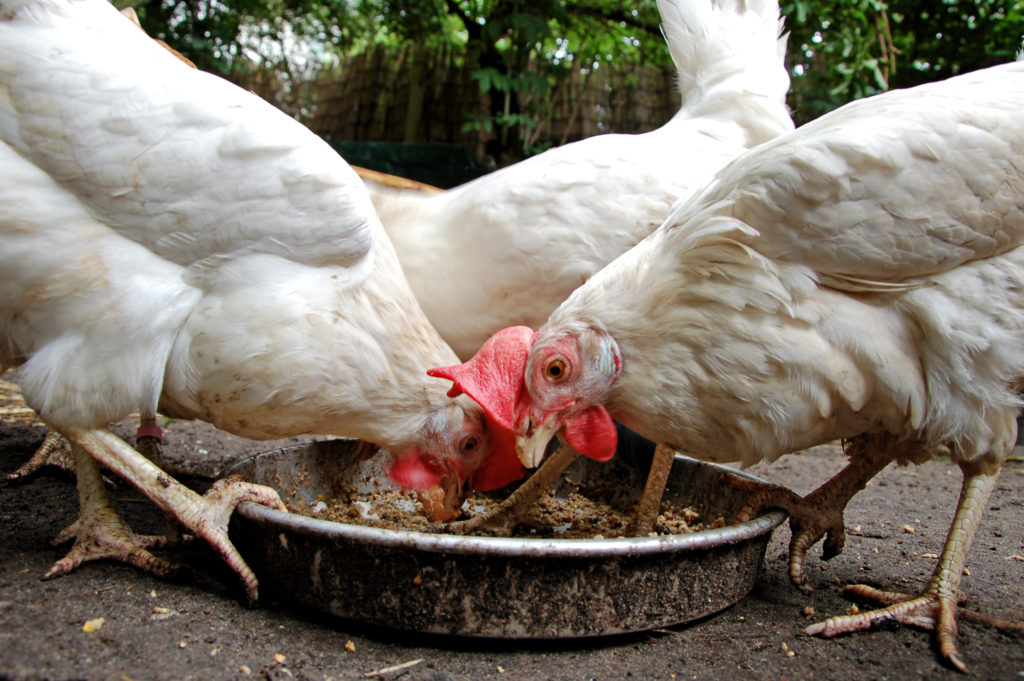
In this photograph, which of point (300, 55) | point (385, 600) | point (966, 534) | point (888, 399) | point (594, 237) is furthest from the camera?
point (300, 55)

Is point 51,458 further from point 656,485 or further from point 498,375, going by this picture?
point 656,485

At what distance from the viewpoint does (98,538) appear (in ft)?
6.06

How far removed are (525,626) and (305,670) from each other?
44 cm

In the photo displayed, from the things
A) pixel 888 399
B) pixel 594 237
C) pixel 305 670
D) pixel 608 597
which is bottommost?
pixel 305 670

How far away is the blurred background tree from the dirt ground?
3275 mm

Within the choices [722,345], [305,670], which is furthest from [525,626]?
[722,345]

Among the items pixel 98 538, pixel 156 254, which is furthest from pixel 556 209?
pixel 98 538

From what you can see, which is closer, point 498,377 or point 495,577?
point 495,577

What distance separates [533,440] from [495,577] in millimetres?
386

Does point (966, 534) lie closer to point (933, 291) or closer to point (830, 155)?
point (933, 291)

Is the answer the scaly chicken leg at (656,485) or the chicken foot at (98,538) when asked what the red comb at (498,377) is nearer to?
the scaly chicken leg at (656,485)

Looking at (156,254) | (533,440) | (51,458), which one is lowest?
(51,458)

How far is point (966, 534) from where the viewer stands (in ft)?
5.82

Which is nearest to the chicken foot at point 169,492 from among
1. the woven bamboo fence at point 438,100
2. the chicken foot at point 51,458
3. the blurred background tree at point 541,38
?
the chicken foot at point 51,458
